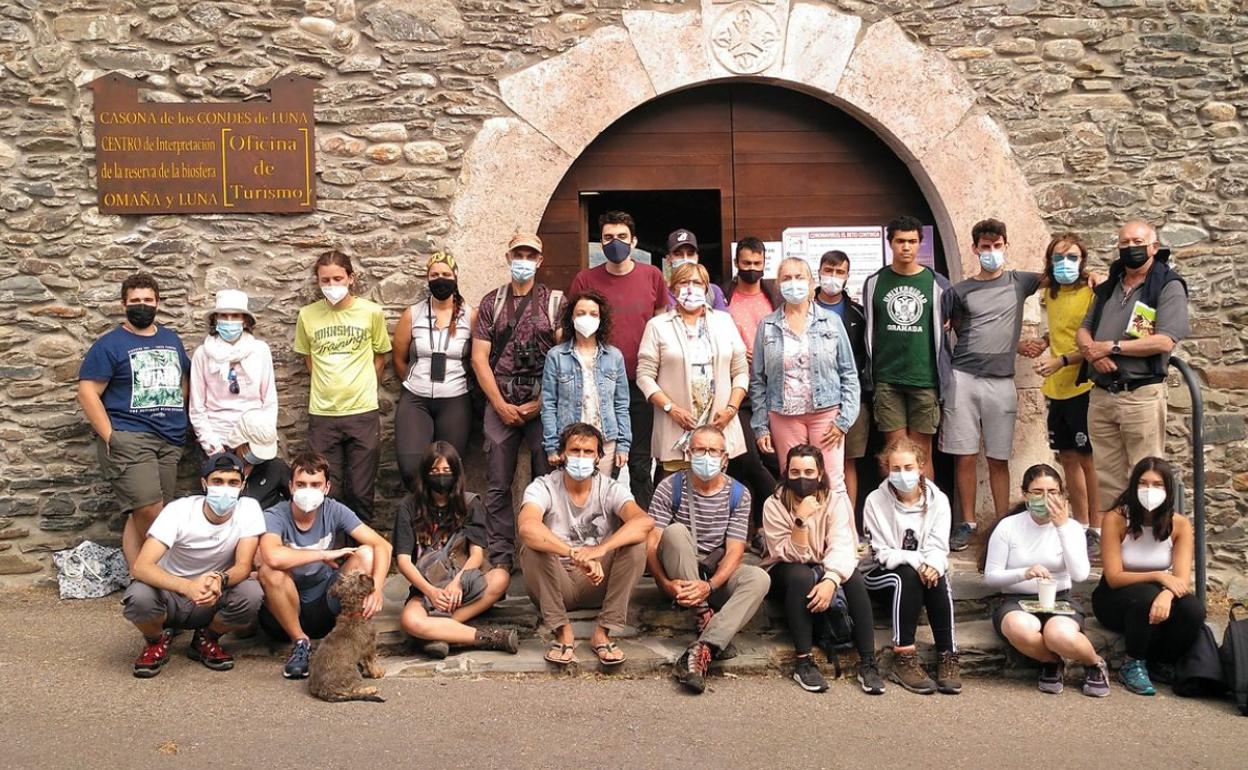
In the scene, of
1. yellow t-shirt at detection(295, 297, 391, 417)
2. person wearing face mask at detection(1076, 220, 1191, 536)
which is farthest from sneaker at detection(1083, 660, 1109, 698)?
yellow t-shirt at detection(295, 297, 391, 417)

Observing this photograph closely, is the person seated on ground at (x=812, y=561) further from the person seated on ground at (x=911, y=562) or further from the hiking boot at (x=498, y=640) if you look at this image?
the hiking boot at (x=498, y=640)

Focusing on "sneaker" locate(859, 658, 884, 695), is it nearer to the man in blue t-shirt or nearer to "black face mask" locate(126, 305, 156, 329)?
the man in blue t-shirt

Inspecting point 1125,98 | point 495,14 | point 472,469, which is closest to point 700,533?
point 472,469

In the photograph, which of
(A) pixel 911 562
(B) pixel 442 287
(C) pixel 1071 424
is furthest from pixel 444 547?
(C) pixel 1071 424

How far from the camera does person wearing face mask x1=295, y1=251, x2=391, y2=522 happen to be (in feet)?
19.9

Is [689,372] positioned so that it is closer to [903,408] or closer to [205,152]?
[903,408]

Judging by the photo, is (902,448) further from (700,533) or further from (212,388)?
(212,388)

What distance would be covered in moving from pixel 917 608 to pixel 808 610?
0.47 m

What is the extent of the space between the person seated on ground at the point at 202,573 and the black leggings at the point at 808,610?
2.31m

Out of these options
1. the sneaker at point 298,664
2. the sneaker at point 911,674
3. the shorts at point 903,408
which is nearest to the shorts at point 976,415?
the shorts at point 903,408

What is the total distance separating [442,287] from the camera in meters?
6.06

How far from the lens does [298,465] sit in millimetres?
5145

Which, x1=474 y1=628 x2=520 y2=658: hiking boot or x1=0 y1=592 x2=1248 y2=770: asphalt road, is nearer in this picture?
x1=0 y1=592 x2=1248 y2=770: asphalt road

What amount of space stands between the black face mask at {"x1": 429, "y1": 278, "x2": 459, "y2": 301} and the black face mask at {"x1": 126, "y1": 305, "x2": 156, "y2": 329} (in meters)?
1.43
